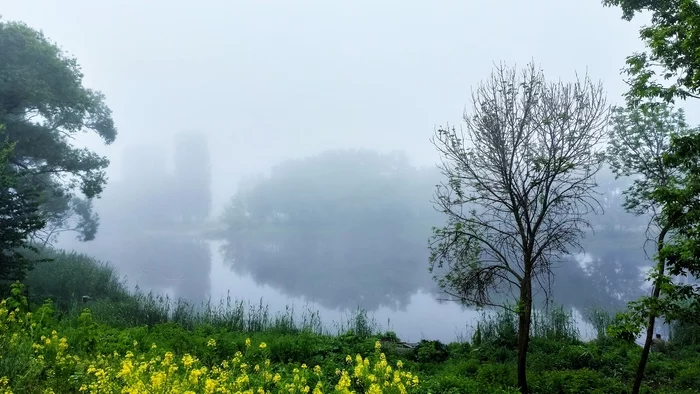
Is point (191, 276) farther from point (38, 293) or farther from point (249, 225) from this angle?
point (249, 225)

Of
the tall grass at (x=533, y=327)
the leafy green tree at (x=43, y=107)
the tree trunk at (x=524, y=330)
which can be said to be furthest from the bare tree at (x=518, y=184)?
the leafy green tree at (x=43, y=107)

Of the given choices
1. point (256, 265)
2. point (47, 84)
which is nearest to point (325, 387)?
point (47, 84)

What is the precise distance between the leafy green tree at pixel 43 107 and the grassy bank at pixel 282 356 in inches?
336

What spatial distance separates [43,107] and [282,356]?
20.9 metres

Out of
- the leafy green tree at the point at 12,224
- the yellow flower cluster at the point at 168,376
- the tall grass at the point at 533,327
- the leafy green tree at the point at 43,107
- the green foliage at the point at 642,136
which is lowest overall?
the yellow flower cluster at the point at 168,376

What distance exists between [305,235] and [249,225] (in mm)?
12319

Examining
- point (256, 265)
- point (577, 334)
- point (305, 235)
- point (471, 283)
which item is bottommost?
point (577, 334)

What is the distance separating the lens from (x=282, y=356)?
7.99 m

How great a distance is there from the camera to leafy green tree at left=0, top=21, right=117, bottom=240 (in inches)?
724

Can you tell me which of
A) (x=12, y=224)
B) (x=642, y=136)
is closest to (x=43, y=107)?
(x=12, y=224)

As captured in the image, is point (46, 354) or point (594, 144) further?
point (594, 144)

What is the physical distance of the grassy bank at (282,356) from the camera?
4.71 metres

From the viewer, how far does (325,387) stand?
18.9ft

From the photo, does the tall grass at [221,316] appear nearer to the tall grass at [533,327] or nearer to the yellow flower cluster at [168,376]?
the tall grass at [533,327]
